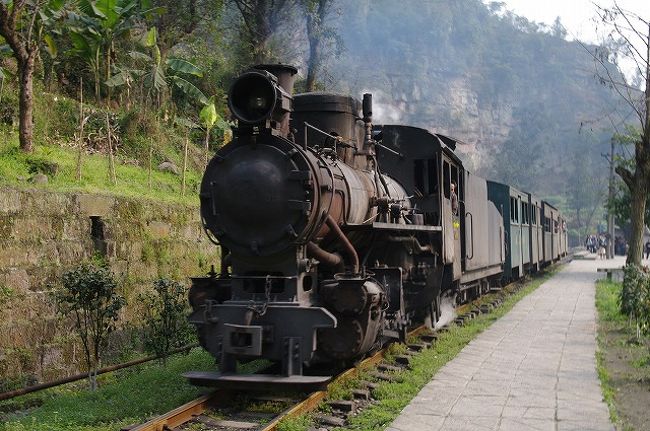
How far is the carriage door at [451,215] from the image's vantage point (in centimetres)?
945

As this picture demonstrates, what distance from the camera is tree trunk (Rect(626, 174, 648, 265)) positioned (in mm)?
16484

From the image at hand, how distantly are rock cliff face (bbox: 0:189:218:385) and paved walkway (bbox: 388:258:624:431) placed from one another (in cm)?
459

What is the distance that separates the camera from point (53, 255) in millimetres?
8531

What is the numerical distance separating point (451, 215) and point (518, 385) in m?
3.50

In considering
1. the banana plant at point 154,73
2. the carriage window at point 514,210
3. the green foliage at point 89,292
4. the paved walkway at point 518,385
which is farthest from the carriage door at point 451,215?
the banana plant at point 154,73

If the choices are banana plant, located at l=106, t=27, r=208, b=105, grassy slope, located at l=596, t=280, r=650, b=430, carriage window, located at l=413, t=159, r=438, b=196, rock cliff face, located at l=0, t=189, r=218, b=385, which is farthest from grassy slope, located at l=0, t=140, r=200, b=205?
grassy slope, located at l=596, t=280, r=650, b=430

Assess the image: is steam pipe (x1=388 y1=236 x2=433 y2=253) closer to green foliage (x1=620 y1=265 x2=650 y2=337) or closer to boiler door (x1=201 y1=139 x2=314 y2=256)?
boiler door (x1=201 y1=139 x2=314 y2=256)

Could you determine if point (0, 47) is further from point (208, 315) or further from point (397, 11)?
point (397, 11)

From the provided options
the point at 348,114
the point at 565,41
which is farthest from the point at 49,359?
the point at 565,41

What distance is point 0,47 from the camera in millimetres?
12812

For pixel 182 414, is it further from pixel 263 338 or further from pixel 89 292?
pixel 89 292

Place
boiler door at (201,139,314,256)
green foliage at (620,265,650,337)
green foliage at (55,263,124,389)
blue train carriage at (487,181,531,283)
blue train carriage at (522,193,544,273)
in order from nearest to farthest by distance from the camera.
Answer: boiler door at (201,139,314,256)
green foliage at (55,263,124,389)
green foliage at (620,265,650,337)
blue train carriage at (487,181,531,283)
blue train carriage at (522,193,544,273)

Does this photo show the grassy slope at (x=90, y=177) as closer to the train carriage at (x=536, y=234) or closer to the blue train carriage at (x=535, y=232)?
the blue train carriage at (x=535, y=232)

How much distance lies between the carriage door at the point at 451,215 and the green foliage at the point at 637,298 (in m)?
2.64
